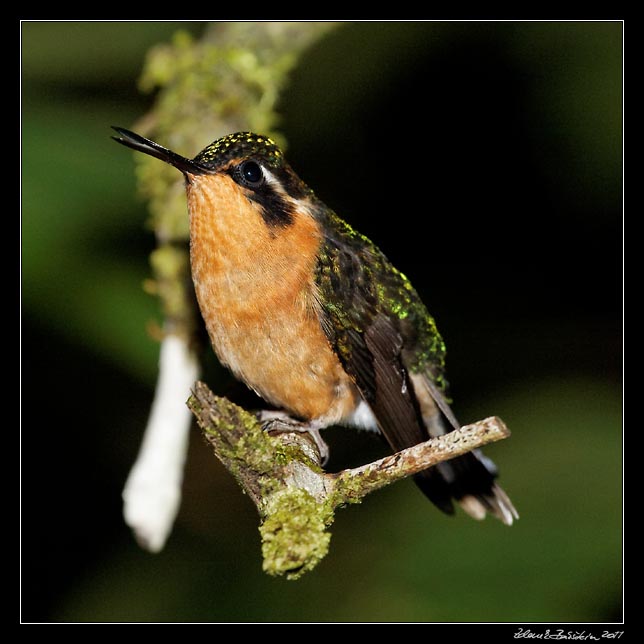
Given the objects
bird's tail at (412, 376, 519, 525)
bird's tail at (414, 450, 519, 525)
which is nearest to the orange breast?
bird's tail at (412, 376, 519, 525)

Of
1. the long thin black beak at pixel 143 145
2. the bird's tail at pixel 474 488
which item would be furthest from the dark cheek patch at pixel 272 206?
the bird's tail at pixel 474 488

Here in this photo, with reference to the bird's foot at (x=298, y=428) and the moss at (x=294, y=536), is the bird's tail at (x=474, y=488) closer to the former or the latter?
the bird's foot at (x=298, y=428)

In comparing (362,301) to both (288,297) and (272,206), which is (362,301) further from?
(272,206)

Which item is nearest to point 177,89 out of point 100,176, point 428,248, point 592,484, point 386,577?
point 100,176

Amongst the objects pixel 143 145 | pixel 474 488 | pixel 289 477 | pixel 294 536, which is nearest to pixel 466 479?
pixel 474 488

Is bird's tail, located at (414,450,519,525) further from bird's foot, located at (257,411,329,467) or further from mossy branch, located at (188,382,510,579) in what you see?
mossy branch, located at (188,382,510,579)

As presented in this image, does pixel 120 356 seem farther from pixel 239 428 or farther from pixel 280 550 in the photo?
pixel 280 550
